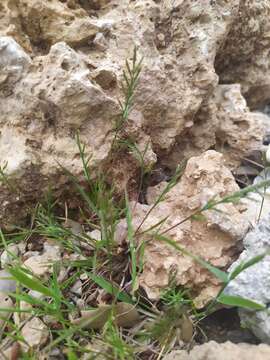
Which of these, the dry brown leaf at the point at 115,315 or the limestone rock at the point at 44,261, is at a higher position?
the limestone rock at the point at 44,261

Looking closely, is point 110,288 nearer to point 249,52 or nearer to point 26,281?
point 26,281

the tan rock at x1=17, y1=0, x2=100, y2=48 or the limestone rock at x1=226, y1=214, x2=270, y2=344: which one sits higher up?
the tan rock at x1=17, y1=0, x2=100, y2=48

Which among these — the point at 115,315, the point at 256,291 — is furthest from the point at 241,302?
the point at 115,315

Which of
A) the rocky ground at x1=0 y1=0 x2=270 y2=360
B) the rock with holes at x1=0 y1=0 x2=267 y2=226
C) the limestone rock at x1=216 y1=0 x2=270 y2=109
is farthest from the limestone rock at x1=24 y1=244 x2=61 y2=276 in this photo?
the limestone rock at x1=216 y1=0 x2=270 y2=109

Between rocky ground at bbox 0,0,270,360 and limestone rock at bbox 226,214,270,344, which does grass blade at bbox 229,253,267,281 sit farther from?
limestone rock at bbox 226,214,270,344

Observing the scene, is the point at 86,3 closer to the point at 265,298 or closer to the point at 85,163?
the point at 85,163

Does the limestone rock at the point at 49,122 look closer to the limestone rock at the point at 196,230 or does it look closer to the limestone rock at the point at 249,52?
the limestone rock at the point at 196,230

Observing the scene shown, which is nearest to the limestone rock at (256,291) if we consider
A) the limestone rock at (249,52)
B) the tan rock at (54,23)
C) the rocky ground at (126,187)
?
the rocky ground at (126,187)

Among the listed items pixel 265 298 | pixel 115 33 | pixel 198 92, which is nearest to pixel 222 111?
pixel 198 92
